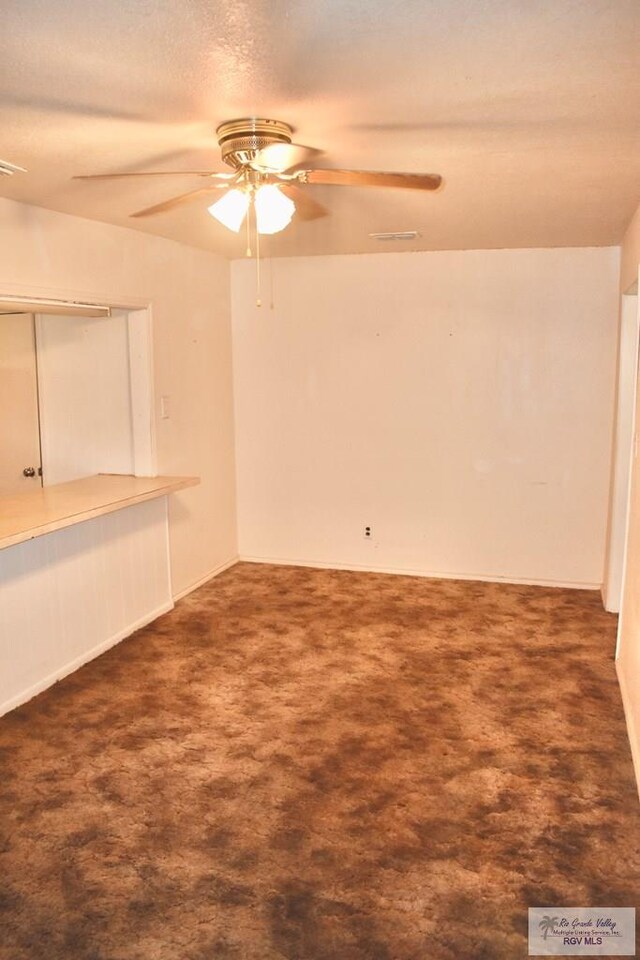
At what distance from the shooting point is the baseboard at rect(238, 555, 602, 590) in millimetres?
5148

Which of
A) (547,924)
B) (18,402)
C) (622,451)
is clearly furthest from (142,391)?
(547,924)

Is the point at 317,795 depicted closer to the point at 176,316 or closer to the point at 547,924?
the point at 547,924

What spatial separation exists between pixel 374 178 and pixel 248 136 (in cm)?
44

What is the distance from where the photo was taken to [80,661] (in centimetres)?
387

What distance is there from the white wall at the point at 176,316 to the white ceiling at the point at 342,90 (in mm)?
338

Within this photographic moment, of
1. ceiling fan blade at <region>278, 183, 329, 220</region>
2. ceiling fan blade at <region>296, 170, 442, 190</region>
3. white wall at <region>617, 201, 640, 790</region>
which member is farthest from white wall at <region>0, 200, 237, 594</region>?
white wall at <region>617, 201, 640, 790</region>

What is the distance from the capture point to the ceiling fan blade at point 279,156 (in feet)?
7.63

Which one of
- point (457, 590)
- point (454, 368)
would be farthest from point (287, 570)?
point (454, 368)

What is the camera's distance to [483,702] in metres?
3.44

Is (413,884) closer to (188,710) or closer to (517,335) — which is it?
(188,710)

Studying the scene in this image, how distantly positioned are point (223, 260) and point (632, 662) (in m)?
3.88

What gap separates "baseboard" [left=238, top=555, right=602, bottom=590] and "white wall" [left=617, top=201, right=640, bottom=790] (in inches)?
55.2

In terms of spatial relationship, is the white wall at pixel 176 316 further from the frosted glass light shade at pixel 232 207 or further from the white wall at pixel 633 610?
the white wall at pixel 633 610

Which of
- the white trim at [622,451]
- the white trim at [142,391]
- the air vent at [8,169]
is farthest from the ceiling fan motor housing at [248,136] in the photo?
the white trim at [622,451]
